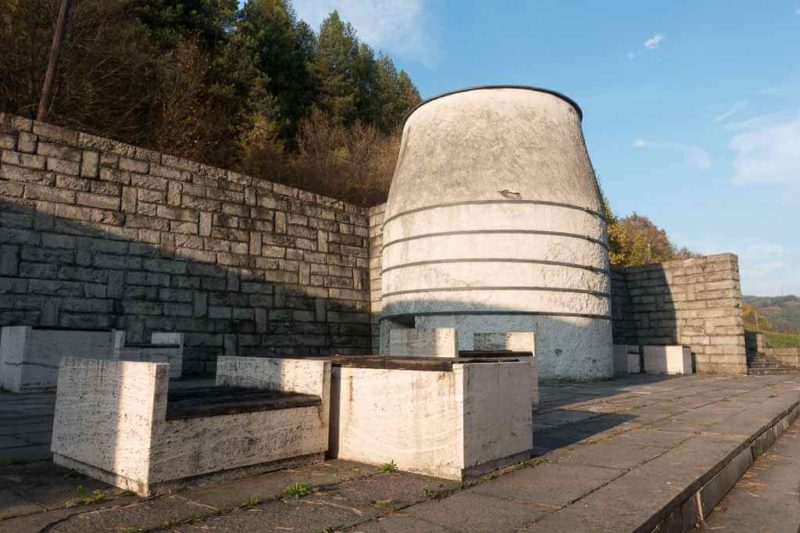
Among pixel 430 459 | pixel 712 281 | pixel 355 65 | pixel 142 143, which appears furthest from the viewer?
pixel 355 65

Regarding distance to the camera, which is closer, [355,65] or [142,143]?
[142,143]

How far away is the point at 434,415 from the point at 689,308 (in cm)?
1357

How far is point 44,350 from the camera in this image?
21.7ft

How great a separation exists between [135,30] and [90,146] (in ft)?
44.4

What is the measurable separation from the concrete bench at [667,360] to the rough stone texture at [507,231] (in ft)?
13.7

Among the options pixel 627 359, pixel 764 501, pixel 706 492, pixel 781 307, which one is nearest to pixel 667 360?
pixel 627 359

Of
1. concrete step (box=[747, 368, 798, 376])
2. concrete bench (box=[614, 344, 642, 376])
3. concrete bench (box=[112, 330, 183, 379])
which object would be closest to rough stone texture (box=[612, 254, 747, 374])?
concrete step (box=[747, 368, 798, 376])

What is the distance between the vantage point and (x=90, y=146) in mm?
8125

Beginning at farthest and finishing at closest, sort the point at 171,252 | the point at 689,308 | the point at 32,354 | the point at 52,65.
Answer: the point at 689,308, the point at 52,65, the point at 171,252, the point at 32,354

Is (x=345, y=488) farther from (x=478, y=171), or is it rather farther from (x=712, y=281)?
(x=712, y=281)

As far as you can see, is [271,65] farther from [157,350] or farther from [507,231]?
[157,350]

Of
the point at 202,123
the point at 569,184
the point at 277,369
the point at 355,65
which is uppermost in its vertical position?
the point at 355,65

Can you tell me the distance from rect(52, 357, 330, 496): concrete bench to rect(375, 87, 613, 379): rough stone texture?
5876 millimetres

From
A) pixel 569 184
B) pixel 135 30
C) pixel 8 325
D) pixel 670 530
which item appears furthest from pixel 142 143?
pixel 670 530
